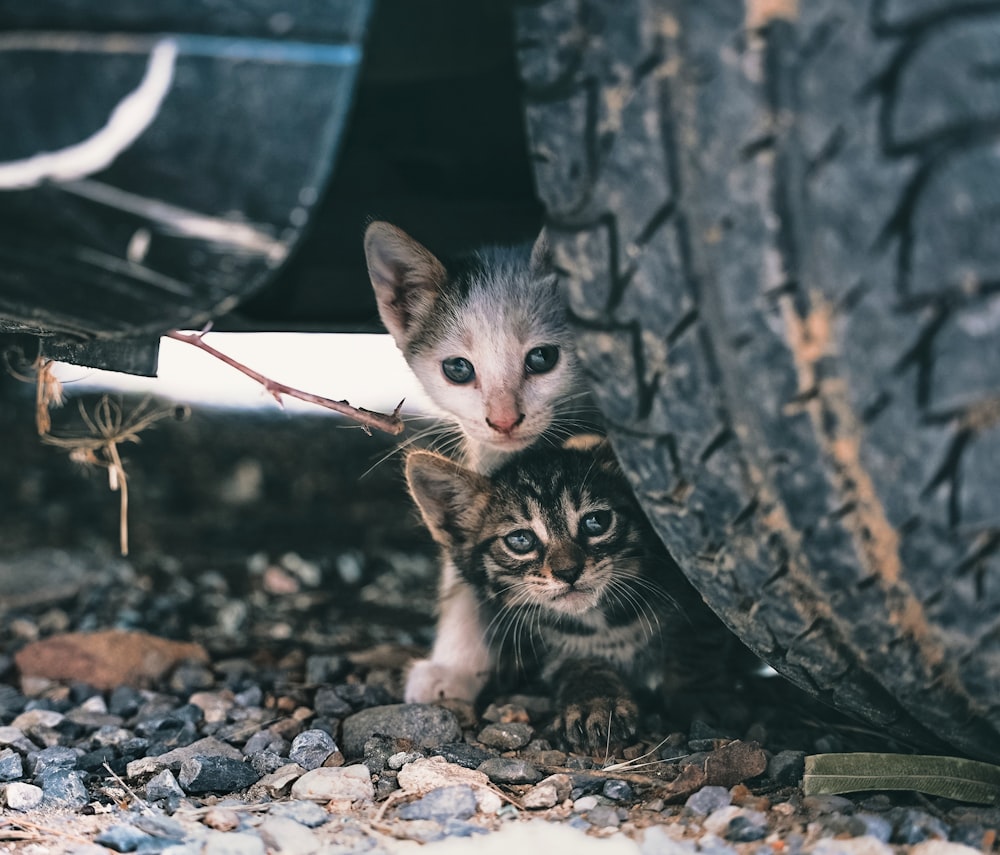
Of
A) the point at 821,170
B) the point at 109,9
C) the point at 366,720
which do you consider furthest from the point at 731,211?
the point at 366,720

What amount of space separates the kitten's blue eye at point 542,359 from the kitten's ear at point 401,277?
34 cm

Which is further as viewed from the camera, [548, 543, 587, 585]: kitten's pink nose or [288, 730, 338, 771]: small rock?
[548, 543, 587, 585]: kitten's pink nose

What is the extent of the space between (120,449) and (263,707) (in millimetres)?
2389

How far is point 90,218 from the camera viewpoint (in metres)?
1.14

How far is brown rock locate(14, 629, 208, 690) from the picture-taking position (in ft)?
7.49

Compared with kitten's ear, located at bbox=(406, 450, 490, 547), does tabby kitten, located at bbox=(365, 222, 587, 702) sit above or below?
above

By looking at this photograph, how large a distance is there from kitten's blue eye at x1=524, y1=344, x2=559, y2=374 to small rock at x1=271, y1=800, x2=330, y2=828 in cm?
121

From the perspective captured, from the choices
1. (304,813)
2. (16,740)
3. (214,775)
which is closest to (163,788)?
(214,775)

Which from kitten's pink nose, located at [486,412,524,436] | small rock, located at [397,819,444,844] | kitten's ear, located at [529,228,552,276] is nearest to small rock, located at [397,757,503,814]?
small rock, located at [397,819,444,844]

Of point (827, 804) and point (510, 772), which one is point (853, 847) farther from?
point (510, 772)

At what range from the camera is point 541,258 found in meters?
2.43

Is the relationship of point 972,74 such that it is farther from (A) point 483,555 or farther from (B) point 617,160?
(A) point 483,555

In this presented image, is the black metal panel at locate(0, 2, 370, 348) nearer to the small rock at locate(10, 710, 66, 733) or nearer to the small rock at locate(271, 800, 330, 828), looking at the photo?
the small rock at locate(271, 800, 330, 828)

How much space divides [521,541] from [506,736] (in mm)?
466
